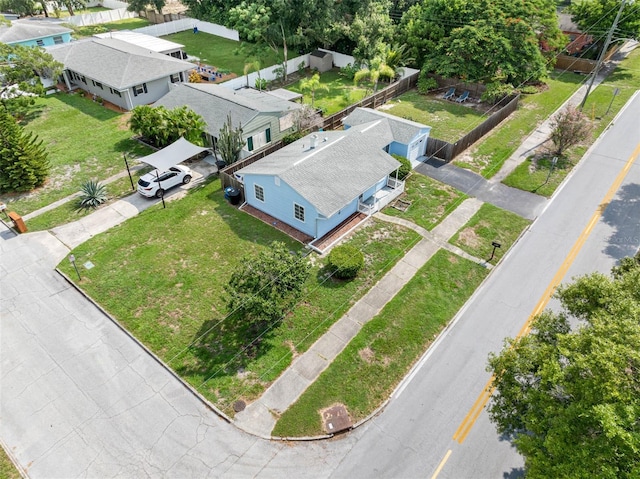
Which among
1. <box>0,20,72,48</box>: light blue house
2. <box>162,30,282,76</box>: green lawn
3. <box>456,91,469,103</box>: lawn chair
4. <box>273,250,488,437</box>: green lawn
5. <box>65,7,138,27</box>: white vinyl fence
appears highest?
<box>0,20,72,48</box>: light blue house

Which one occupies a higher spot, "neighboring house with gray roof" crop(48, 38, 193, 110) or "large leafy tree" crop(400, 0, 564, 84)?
"large leafy tree" crop(400, 0, 564, 84)

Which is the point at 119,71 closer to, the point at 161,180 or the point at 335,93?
the point at 161,180

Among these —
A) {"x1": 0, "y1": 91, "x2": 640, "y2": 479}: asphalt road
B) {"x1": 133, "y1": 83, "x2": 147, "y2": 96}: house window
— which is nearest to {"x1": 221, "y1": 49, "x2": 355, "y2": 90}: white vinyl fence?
{"x1": 133, "y1": 83, "x2": 147, "y2": 96}: house window

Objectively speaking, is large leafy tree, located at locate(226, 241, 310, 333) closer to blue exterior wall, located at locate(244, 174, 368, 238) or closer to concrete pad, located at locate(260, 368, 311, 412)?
concrete pad, located at locate(260, 368, 311, 412)

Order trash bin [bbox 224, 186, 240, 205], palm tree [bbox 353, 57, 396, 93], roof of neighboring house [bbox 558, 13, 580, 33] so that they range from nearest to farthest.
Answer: trash bin [bbox 224, 186, 240, 205] → palm tree [bbox 353, 57, 396, 93] → roof of neighboring house [bbox 558, 13, 580, 33]

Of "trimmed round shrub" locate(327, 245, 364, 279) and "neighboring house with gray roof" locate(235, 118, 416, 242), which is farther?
"neighboring house with gray roof" locate(235, 118, 416, 242)

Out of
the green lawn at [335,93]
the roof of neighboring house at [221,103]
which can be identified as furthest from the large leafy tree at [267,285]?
the green lawn at [335,93]
